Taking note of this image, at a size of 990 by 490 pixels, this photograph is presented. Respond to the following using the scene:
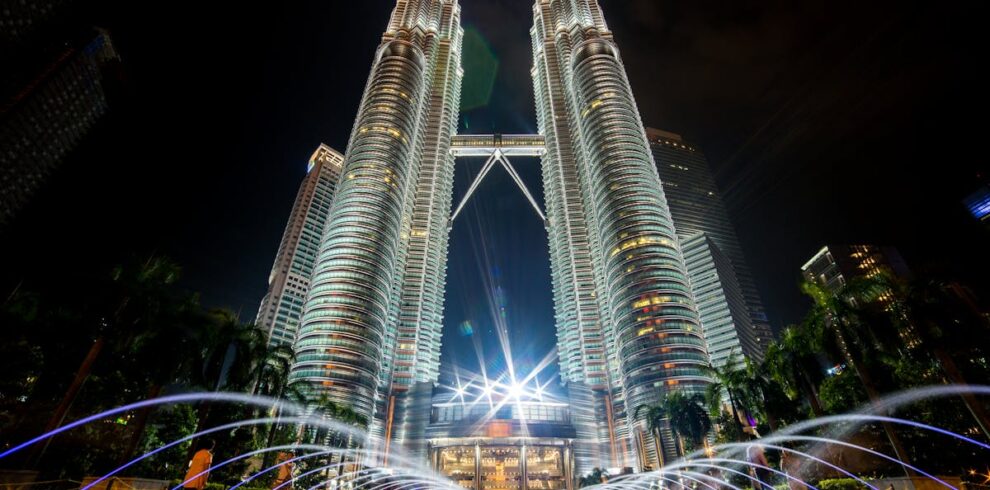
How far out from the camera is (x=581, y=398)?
144 meters

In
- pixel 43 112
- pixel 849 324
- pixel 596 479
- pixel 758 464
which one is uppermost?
pixel 43 112

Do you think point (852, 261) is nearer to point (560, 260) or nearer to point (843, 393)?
point (560, 260)

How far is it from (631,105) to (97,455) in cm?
15477

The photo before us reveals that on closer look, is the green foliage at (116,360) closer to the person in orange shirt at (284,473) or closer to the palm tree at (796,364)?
the person in orange shirt at (284,473)

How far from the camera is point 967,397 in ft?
76.1

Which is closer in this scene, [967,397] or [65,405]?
[65,405]

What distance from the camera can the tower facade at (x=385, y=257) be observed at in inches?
4719

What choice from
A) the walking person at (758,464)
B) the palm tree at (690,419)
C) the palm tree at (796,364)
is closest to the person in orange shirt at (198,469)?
the walking person at (758,464)

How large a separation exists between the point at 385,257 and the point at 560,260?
7334cm

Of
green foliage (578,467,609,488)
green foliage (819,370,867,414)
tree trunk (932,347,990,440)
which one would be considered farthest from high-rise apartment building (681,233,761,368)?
tree trunk (932,347,990,440)

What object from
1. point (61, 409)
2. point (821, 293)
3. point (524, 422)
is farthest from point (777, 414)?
point (524, 422)

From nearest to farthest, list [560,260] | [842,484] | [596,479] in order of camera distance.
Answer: [842,484] < [596,479] < [560,260]

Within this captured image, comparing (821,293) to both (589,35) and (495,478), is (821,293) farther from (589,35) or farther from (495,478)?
(589,35)

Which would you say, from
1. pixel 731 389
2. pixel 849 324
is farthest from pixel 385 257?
pixel 849 324
